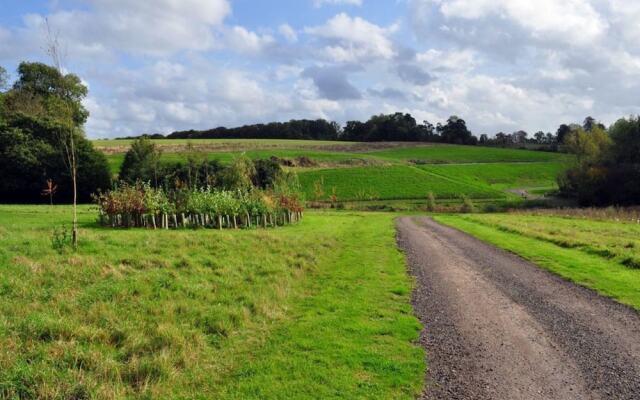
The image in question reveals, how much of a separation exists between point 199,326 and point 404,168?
8106cm

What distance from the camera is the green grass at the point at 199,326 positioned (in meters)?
6.32

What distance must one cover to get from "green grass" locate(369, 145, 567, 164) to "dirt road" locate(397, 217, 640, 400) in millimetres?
90640

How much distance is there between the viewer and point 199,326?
8.60m

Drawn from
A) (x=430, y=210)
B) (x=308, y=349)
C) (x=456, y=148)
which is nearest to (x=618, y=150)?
(x=430, y=210)

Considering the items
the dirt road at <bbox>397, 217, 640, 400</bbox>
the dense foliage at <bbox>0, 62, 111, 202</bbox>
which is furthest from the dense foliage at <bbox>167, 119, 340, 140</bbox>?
the dirt road at <bbox>397, 217, 640, 400</bbox>

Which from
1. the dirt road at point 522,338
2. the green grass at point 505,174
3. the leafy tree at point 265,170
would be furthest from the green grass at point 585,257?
the green grass at point 505,174

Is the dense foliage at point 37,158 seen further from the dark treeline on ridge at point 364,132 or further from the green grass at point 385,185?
the dark treeline on ridge at point 364,132

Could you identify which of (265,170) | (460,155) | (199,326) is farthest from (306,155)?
(199,326)

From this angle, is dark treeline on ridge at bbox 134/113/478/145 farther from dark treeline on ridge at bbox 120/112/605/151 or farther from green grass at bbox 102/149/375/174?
green grass at bbox 102/149/375/174

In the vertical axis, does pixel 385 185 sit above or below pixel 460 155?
below

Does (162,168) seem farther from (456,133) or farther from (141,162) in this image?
(456,133)

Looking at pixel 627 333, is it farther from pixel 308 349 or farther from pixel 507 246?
pixel 507 246

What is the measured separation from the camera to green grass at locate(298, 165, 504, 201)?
71.4 m

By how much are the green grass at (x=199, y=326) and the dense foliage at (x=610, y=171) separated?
60549 millimetres
